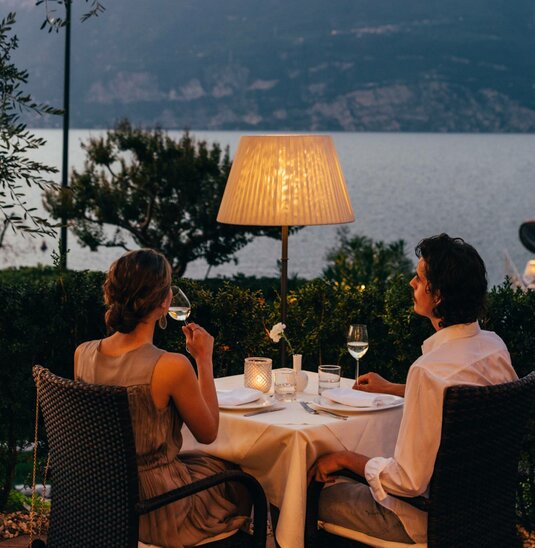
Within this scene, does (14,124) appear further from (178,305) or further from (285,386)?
(285,386)

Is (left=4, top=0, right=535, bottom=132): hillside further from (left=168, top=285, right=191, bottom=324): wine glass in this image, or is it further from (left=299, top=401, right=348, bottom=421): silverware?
(left=299, top=401, right=348, bottom=421): silverware

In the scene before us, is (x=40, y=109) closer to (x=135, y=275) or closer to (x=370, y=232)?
(x=135, y=275)

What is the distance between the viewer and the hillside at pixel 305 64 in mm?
93750

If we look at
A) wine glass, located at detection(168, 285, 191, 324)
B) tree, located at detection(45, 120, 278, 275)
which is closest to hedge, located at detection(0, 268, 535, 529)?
wine glass, located at detection(168, 285, 191, 324)

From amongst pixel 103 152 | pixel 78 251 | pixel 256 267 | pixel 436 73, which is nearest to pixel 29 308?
pixel 103 152

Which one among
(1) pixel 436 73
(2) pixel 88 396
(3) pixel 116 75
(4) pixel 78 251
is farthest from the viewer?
(1) pixel 436 73

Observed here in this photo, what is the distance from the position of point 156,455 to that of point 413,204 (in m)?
72.4

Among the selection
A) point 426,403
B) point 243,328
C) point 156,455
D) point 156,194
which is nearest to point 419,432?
point 426,403

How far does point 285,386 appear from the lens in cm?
375

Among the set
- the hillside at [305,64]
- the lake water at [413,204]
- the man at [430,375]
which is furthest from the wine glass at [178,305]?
the hillside at [305,64]

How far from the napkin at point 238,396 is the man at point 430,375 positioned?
0.57 m

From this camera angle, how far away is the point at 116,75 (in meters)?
93.4

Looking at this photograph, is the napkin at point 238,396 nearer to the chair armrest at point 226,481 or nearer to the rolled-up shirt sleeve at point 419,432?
the chair armrest at point 226,481

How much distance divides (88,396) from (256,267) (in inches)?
1658
